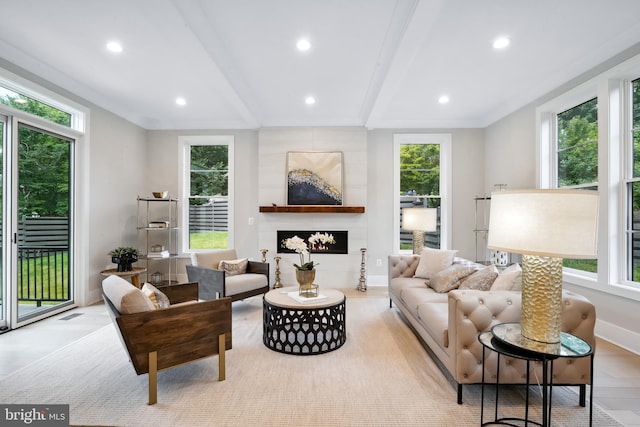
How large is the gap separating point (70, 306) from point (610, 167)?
20.3ft

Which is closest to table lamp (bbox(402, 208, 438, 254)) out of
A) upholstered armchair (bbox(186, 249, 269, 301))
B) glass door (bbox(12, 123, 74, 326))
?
upholstered armchair (bbox(186, 249, 269, 301))

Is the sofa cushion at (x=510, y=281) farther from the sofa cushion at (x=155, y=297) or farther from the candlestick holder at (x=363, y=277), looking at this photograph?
the candlestick holder at (x=363, y=277)

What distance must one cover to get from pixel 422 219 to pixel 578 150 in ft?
6.11

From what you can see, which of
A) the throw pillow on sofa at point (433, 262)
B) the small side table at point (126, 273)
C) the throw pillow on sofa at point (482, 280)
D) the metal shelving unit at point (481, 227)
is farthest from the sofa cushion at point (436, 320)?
the small side table at point (126, 273)

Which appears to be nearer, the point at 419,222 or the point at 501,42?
the point at 501,42

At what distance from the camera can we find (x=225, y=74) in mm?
3416

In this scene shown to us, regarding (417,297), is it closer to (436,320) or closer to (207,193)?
(436,320)

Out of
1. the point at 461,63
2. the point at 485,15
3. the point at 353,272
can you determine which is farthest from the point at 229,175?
the point at 485,15

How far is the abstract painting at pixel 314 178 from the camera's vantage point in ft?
17.2

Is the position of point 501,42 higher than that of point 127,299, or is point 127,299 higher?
point 501,42

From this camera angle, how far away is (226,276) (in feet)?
13.2

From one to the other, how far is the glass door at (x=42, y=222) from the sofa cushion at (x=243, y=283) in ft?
6.88

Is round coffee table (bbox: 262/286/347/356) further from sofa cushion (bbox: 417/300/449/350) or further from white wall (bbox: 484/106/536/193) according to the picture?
white wall (bbox: 484/106/536/193)

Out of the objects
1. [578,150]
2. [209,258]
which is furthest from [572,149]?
[209,258]
